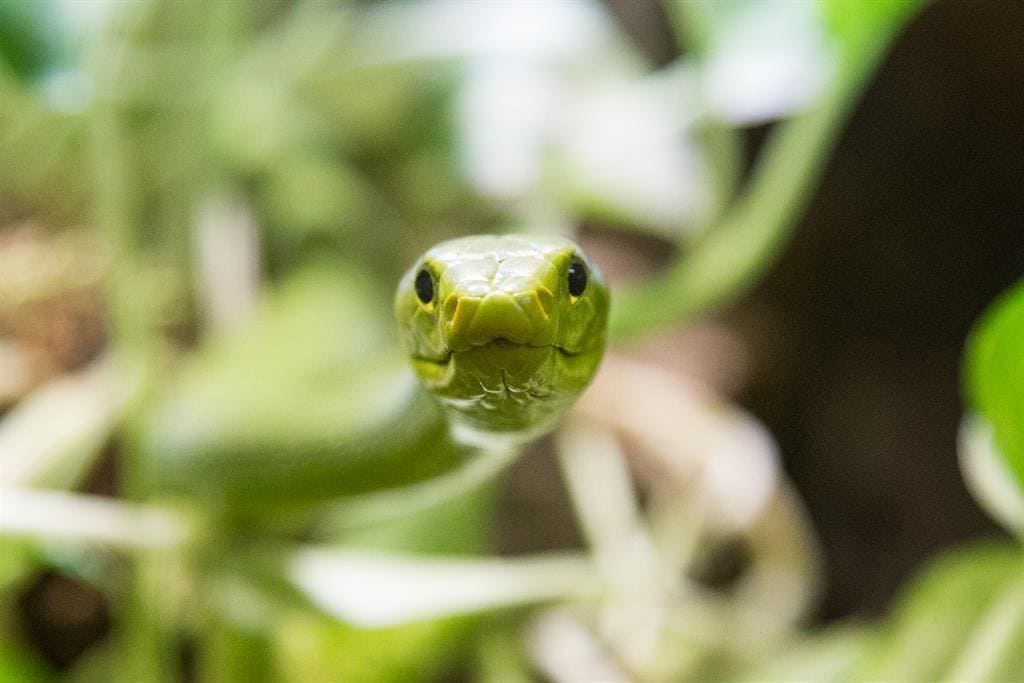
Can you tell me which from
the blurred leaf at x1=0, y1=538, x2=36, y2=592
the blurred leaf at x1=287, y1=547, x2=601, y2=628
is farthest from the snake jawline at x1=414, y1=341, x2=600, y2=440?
the blurred leaf at x1=0, y1=538, x2=36, y2=592

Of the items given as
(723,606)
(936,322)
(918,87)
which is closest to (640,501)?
(723,606)

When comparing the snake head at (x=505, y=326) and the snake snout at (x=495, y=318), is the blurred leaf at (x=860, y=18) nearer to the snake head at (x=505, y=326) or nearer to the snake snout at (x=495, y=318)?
the snake head at (x=505, y=326)

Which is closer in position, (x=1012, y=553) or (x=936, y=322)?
(x=1012, y=553)

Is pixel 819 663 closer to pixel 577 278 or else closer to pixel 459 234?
pixel 577 278

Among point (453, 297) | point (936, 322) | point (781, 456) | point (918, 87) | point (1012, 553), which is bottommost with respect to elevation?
point (781, 456)

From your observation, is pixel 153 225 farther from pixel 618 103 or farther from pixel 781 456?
pixel 781 456

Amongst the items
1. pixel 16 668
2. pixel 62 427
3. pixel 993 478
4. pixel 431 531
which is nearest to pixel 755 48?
pixel 993 478

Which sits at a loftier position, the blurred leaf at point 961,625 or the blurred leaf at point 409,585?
the blurred leaf at point 961,625

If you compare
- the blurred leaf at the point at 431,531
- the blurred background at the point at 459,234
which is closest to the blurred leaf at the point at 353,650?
the blurred background at the point at 459,234
